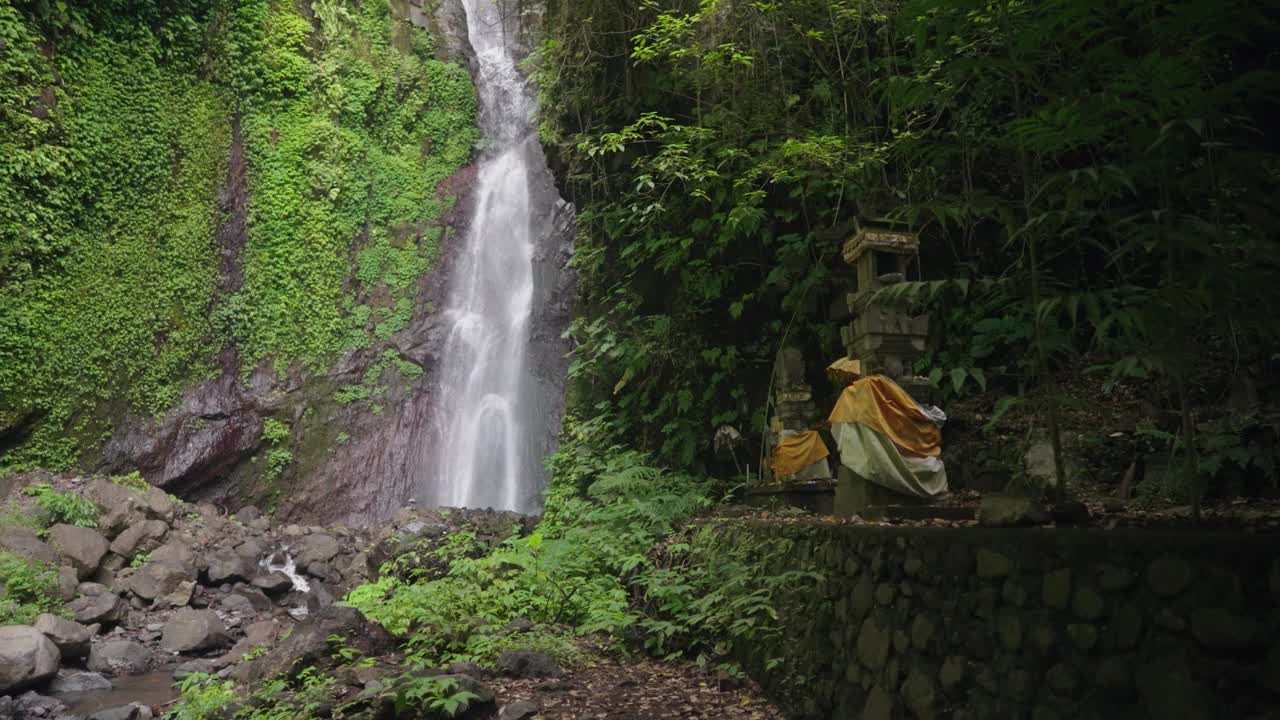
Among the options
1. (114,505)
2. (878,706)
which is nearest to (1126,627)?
(878,706)

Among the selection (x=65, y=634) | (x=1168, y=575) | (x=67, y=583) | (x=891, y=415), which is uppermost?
(x=891, y=415)

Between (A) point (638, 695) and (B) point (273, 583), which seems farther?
(B) point (273, 583)

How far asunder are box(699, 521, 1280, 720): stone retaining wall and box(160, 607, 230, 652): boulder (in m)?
9.20

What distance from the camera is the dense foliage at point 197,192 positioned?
14.6 metres

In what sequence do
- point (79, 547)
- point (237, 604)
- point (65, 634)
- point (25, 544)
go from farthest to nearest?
point (237, 604)
point (79, 547)
point (25, 544)
point (65, 634)

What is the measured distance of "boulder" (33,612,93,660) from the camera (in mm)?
8742

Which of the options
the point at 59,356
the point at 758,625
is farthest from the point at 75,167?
the point at 758,625

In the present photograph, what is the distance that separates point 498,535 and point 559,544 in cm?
644

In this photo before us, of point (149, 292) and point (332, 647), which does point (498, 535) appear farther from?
point (149, 292)

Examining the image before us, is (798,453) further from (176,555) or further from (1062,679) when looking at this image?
(176,555)

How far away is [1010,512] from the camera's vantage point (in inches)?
124

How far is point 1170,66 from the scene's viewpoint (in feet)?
8.21

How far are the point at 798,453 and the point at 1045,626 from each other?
5097 millimetres

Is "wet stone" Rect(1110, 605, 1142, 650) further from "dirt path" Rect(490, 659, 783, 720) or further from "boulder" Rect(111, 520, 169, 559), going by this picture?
"boulder" Rect(111, 520, 169, 559)
